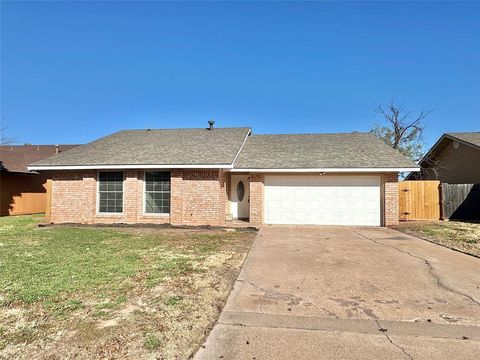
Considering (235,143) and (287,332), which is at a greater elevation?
(235,143)

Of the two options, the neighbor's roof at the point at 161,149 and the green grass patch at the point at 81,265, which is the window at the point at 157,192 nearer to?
the neighbor's roof at the point at 161,149

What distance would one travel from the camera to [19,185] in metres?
20.7

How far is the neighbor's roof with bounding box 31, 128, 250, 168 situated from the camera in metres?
13.8

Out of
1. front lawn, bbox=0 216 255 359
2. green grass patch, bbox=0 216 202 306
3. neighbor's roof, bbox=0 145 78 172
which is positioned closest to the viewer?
front lawn, bbox=0 216 255 359

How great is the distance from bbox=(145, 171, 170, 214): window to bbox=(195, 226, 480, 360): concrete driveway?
6.57m

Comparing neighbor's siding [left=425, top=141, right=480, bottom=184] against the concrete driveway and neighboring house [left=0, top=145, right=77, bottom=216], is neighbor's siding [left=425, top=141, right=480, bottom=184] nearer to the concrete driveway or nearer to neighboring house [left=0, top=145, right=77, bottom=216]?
the concrete driveway

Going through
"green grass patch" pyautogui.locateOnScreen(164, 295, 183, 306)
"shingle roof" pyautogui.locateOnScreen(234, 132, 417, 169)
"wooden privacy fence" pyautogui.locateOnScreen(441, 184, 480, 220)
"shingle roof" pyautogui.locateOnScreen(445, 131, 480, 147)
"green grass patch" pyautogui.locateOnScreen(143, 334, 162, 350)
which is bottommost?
"green grass patch" pyautogui.locateOnScreen(143, 334, 162, 350)

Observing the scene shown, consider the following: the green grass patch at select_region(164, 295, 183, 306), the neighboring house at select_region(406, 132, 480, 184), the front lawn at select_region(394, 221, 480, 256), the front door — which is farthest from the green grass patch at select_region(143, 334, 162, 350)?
the neighboring house at select_region(406, 132, 480, 184)

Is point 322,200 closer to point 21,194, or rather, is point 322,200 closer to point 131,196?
point 131,196

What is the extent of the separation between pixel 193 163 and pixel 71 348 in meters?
10.0

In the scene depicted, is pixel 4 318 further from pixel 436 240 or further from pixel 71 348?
pixel 436 240

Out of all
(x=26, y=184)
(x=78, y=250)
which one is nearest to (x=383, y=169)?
(x=78, y=250)

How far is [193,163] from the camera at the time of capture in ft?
43.2

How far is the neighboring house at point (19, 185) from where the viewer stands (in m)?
19.6
